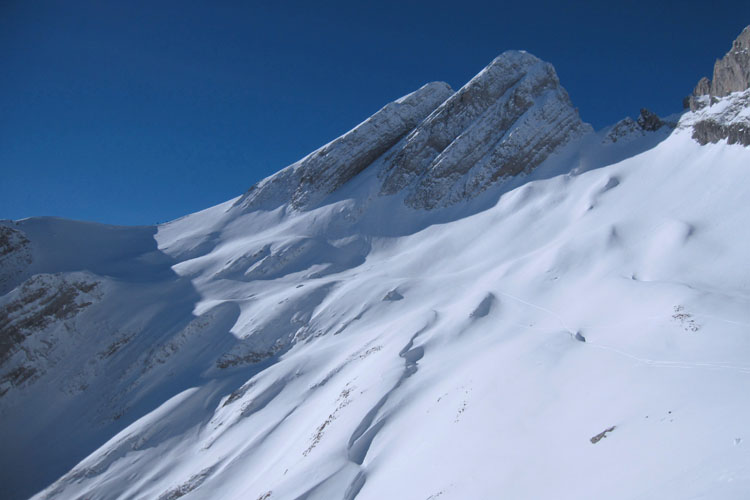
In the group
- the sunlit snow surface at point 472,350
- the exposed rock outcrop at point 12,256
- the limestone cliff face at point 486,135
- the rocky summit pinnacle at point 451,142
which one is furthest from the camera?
the rocky summit pinnacle at point 451,142

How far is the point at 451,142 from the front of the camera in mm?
55406

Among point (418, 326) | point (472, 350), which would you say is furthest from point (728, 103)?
point (472, 350)

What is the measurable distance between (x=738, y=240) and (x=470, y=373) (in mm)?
18726

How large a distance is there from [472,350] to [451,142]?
3927 cm

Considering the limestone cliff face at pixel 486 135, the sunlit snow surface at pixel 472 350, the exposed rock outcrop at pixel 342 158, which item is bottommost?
the sunlit snow surface at pixel 472 350

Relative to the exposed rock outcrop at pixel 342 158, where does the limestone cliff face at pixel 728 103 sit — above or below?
below

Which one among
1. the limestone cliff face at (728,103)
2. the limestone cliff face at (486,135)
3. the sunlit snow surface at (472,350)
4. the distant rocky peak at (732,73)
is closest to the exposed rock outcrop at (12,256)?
the sunlit snow surface at (472,350)

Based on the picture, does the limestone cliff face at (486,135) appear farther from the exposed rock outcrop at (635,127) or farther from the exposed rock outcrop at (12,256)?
the exposed rock outcrop at (12,256)

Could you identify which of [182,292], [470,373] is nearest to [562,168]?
[470,373]

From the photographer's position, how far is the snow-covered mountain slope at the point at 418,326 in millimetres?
12328

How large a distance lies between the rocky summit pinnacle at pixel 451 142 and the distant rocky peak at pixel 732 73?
12828 mm

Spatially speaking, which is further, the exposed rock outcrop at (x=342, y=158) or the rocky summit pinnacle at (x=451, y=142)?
the exposed rock outcrop at (x=342, y=158)

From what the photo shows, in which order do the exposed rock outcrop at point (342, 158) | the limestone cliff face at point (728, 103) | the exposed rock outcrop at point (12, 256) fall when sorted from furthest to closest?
the exposed rock outcrop at point (342, 158), the exposed rock outcrop at point (12, 256), the limestone cliff face at point (728, 103)

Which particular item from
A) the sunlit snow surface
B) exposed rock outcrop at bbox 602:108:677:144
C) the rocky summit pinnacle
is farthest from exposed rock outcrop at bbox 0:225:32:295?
exposed rock outcrop at bbox 602:108:677:144
